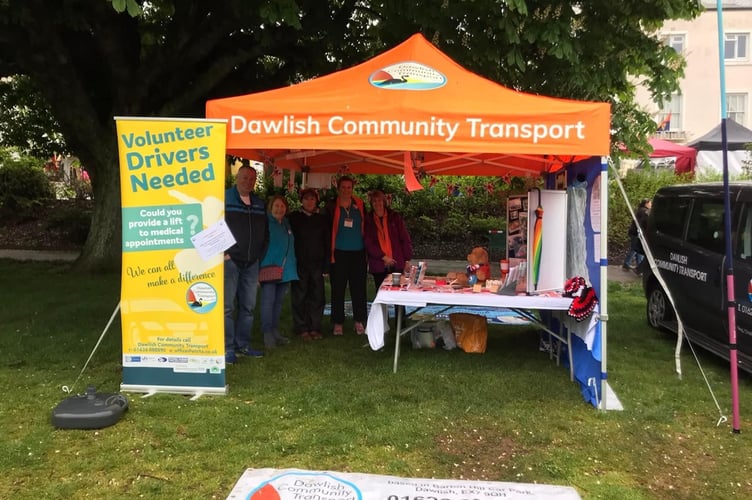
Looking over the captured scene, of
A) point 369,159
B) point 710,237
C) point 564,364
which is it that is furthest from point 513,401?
point 369,159

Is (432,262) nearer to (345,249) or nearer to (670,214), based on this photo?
(670,214)

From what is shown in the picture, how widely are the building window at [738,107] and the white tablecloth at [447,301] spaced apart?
78.2ft

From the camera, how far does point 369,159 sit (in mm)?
6957

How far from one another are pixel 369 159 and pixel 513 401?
137 inches

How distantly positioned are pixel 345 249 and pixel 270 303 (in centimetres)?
100

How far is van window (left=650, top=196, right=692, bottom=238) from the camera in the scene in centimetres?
647

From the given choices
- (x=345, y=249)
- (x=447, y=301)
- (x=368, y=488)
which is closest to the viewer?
(x=368, y=488)

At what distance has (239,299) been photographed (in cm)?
546

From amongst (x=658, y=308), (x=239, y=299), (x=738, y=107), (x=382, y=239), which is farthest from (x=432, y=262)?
(x=738, y=107)

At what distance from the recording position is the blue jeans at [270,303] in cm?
590

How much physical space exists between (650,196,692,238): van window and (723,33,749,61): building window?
21.3m

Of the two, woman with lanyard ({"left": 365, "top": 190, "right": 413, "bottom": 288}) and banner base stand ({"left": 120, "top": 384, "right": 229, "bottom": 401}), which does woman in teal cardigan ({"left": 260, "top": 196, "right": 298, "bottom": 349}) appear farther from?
banner base stand ({"left": 120, "top": 384, "right": 229, "bottom": 401})

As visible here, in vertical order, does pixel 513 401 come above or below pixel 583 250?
below

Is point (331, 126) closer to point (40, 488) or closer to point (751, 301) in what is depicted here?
point (40, 488)
